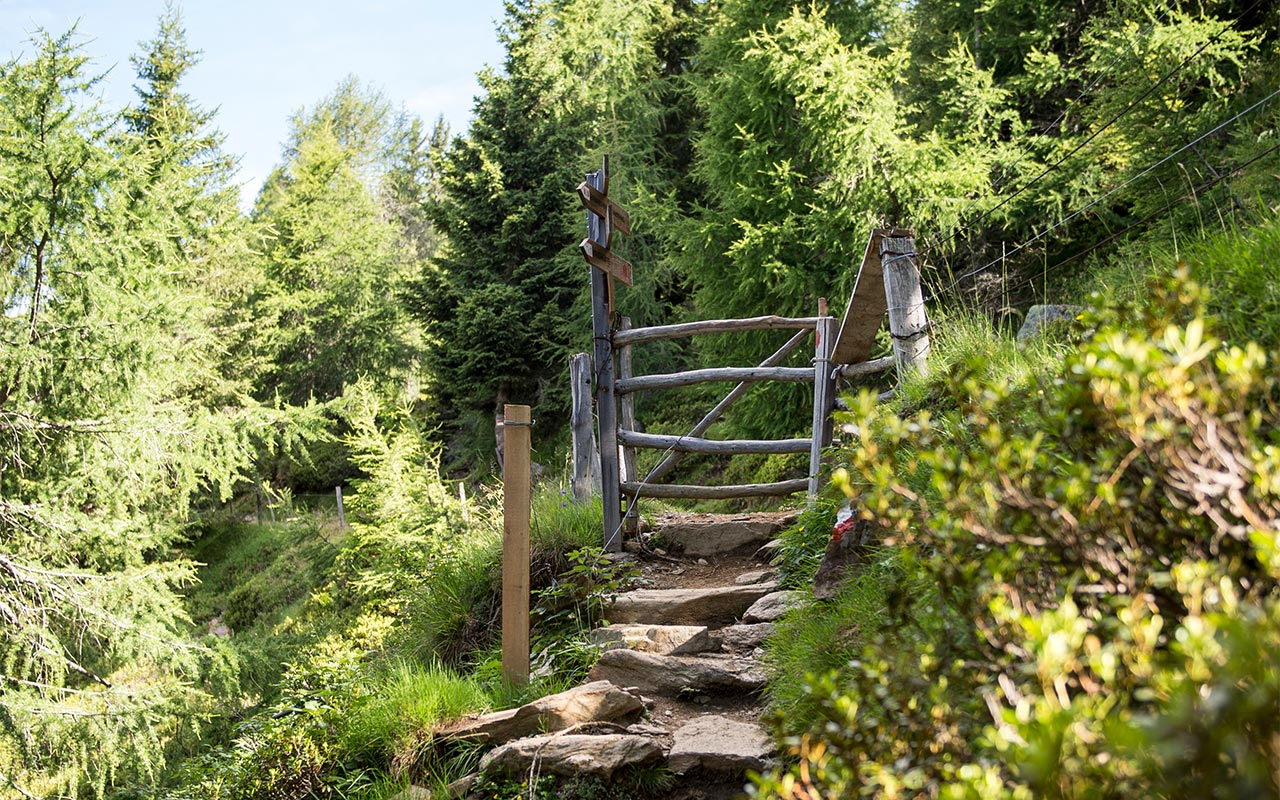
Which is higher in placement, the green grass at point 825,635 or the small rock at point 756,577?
the green grass at point 825,635

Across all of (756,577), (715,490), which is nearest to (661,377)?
(715,490)

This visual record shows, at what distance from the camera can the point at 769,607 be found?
16.1 feet

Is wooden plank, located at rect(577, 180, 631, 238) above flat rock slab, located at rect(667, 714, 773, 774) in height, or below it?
above

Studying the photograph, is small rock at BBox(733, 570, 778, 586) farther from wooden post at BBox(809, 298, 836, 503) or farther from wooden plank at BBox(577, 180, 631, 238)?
wooden plank at BBox(577, 180, 631, 238)

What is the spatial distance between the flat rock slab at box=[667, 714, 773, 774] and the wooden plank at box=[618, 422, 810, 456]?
2.66m

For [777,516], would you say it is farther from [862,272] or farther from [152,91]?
[152,91]

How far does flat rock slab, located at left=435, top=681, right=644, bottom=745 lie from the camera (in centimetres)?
398

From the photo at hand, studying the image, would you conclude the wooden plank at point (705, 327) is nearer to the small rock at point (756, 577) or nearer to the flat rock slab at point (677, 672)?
the small rock at point (756, 577)

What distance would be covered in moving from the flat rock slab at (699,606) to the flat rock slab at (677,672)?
28.9 inches

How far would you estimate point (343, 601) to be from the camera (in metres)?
13.7

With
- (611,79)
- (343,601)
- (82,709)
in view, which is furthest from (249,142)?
(82,709)

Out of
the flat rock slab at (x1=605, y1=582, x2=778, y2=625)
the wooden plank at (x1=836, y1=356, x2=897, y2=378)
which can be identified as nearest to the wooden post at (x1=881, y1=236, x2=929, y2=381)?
the wooden plank at (x1=836, y1=356, x2=897, y2=378)

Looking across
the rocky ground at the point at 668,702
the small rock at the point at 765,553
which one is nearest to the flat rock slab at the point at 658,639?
the rocky ground at the point at 668,702

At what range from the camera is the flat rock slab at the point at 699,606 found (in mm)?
5328
